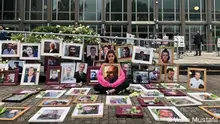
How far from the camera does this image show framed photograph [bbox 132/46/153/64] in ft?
30.1

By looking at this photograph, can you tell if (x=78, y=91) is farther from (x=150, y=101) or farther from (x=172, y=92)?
(x=172, y=92)

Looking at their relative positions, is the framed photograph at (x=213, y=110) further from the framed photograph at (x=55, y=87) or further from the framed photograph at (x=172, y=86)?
the framed photograph at (x=55, y=87)

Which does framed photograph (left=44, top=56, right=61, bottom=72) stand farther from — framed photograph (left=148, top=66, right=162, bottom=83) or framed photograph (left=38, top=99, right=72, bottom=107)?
framed photograph (left=148, top=66, right=162, bottom=83)

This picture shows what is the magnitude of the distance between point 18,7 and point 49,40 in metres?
30.6

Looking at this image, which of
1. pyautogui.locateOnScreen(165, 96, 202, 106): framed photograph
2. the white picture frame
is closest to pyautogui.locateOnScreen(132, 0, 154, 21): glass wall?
the white picture frame

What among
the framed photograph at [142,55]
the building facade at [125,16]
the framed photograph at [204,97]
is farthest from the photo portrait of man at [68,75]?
the building facade at [125,16]

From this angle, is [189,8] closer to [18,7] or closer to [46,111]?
[18,7]

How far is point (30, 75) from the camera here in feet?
29.0

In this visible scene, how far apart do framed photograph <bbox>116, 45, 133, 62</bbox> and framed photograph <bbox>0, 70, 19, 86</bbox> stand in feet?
11.4

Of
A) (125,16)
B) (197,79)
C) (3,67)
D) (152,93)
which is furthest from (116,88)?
(125,16)

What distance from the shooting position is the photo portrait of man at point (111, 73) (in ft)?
23.6

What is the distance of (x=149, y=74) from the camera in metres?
9.20

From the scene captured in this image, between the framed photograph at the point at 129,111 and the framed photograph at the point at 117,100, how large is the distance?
34 cm

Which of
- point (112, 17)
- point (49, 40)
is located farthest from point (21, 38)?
point (112, 17)
